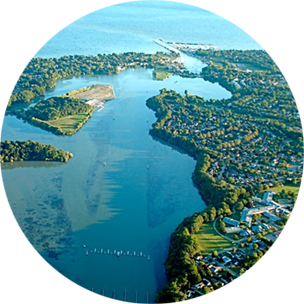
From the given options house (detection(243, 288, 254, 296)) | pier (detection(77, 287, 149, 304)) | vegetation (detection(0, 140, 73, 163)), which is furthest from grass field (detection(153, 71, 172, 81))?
house (detection(243, 288, 254, 296))

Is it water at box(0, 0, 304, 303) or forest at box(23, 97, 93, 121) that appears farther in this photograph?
forest at box(23, 97, 93, 121)

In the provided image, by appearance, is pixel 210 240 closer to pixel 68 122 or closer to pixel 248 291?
pixel 248 291

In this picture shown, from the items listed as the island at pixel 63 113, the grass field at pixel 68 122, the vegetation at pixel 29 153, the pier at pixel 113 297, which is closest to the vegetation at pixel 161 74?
the island at pixel 63 113

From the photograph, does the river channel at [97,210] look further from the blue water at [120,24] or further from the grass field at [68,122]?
the blue water at [120,24]

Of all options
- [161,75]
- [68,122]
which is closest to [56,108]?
[68,122]

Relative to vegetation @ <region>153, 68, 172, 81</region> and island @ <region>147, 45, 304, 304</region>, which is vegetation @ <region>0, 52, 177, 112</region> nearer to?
vegetation @ <region>153, 68, 172, 81</region>
